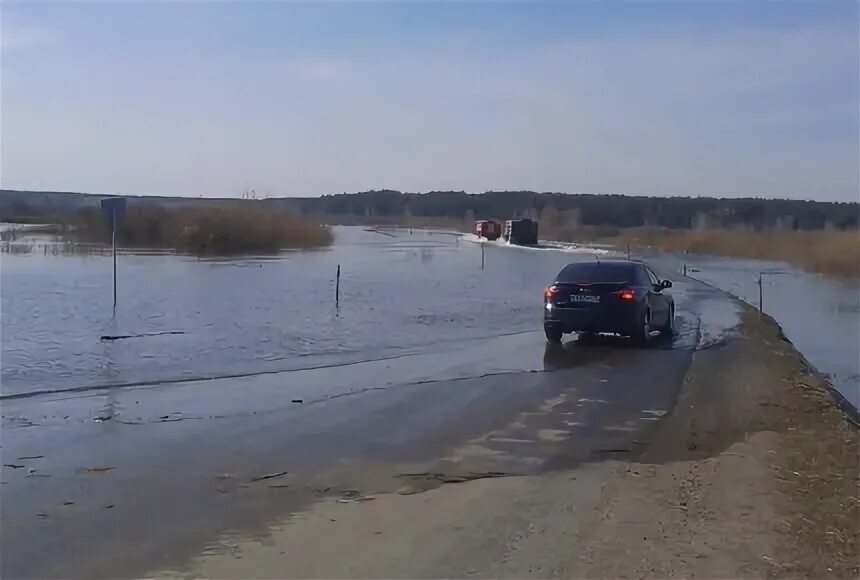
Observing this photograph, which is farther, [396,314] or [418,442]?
[396,314]

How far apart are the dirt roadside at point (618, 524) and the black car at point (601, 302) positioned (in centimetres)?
779

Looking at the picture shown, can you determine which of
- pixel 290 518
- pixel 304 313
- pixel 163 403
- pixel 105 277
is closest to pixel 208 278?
pixel 105 277

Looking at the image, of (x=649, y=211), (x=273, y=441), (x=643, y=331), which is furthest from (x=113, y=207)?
(x=649, y=211)

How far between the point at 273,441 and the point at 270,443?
0.09 meters

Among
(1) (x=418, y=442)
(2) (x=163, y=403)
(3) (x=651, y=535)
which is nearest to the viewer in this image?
(3) (x=651, y=535)

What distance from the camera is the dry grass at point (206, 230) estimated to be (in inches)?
2623

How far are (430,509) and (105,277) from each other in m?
30.2

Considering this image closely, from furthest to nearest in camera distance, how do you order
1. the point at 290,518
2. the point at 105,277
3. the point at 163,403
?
the point at 105,277, the point at 163,403, the point at 290,518

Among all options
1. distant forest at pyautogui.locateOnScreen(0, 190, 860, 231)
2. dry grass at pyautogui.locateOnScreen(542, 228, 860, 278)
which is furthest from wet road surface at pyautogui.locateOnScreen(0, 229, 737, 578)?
distant forest at pyautogui.locateOnScreen(0, 190, 860, 231)

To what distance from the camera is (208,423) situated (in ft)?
35.1

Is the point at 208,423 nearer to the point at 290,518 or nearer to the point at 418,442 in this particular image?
the point at 418,442

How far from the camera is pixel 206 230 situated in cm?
6675

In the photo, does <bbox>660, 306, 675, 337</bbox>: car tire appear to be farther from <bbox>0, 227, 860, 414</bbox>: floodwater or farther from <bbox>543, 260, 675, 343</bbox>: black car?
<bbox>543, 260, 675, 343</bbox>: black car

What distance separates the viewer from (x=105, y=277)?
3516 centimetres
